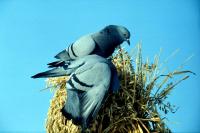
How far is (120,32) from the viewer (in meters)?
2.01

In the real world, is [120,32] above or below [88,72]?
above

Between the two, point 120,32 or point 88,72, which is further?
point 120,32

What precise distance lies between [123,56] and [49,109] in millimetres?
474

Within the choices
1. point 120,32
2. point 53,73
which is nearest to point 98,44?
point 120,32

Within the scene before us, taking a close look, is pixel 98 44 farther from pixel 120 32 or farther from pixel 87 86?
pixel 87 86

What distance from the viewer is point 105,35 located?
6.55 ft

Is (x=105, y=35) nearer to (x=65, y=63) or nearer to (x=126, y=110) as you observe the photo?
(x=65, y=63)

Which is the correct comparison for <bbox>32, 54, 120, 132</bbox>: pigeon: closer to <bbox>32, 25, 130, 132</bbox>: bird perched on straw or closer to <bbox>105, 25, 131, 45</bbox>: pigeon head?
<bbox>32, 25, 130, 132</bbox>: bird perched on straw

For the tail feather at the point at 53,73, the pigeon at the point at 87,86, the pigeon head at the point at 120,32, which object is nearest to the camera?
the pigeon at the point at 87,86

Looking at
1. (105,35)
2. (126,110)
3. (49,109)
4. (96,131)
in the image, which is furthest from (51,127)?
(105,35)

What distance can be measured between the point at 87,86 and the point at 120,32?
0.37 metres

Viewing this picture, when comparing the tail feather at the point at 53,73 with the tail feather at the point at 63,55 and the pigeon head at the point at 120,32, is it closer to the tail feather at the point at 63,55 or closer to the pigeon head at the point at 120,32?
the tail feather at the point at 63,55

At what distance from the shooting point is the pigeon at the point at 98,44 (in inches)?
77.6

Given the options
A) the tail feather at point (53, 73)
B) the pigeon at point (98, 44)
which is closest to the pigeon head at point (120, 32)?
the pigeon at point (98, 44)
